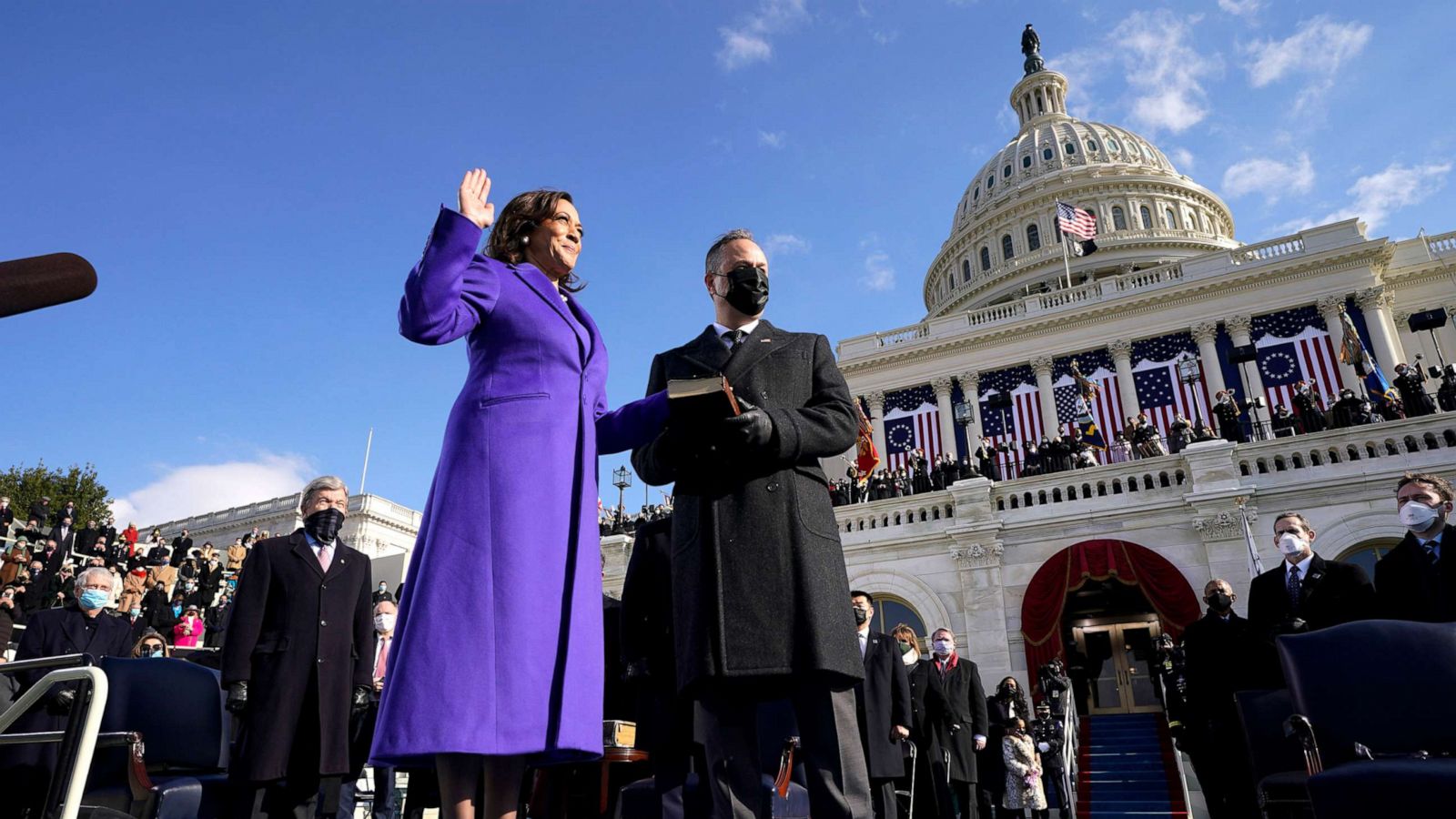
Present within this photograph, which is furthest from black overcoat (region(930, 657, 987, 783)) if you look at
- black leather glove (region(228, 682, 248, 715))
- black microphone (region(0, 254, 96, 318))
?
black microphone (region(0, 254, 96, 318))

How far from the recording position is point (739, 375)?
292 centimetres

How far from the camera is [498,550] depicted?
2.23 metres

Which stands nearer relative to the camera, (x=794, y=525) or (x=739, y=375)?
(x=794, y=525)

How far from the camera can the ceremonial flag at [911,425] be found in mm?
38000

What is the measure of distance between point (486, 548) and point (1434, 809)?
145 inches

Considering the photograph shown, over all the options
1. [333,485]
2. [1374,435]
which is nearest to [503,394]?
[333,485]

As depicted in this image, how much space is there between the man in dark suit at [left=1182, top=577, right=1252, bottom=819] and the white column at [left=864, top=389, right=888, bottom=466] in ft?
102

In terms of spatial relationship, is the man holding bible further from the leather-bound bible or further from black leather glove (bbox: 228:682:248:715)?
black leather glove (bbox: 228:682:248:715)

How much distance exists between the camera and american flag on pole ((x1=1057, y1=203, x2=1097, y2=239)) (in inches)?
1807

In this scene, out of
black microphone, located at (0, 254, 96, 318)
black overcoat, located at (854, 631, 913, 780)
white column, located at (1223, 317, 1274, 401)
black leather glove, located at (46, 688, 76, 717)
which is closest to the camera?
black microphone, located at (0, 254, 96, 318)

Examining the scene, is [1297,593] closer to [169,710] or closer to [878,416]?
[169,710]

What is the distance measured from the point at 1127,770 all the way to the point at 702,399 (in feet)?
56.8

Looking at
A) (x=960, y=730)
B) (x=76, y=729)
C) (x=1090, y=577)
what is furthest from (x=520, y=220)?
(x=1090, y=577)

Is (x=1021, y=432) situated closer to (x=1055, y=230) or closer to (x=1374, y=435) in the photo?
(x=1374, y=435)
